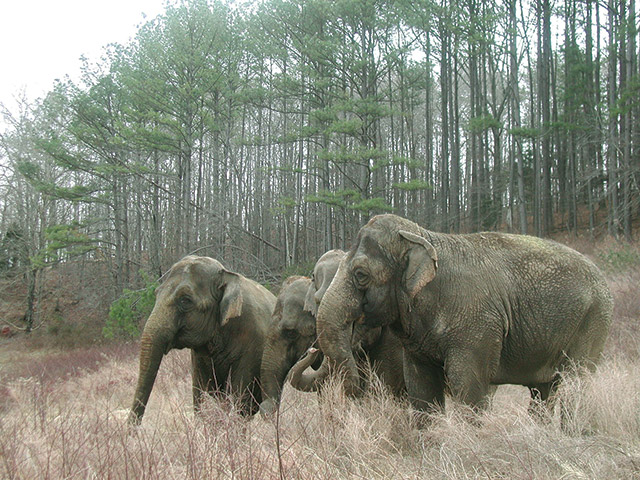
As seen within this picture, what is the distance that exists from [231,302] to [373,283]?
200 cm

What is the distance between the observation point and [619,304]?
1230cm

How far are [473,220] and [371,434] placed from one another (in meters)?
27.6

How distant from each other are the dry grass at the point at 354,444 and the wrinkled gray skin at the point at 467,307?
12.5 inches

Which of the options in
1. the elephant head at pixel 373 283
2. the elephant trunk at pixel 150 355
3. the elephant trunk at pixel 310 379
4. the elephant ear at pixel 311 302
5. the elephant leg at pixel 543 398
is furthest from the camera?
the elephant ear at pixel 311 302

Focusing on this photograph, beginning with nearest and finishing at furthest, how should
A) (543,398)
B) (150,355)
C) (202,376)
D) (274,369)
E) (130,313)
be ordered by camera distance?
(543,398) < (150,355) < (274,369) < (202,376) < (130,313)

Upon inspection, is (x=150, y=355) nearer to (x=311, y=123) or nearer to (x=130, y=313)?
(x=130, y=313)

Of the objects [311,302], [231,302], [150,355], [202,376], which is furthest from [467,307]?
[202,376]

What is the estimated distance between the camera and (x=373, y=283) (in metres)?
4.64

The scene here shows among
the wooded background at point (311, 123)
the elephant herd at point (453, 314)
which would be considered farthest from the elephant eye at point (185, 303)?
the wooded background at point (311, 123)

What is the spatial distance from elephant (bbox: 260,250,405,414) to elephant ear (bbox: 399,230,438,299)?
1.26 meters

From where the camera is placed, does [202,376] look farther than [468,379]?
Yes

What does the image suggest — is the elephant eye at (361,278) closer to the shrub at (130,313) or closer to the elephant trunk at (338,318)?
the elephant trunk at (338,318)

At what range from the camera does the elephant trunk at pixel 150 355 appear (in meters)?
5.61

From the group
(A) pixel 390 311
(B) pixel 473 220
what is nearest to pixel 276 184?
(B) pixel 473 220
